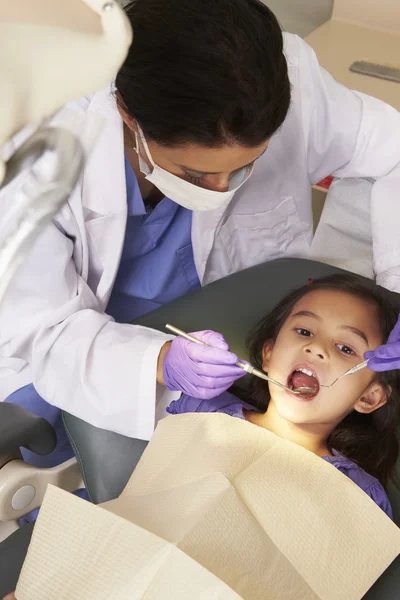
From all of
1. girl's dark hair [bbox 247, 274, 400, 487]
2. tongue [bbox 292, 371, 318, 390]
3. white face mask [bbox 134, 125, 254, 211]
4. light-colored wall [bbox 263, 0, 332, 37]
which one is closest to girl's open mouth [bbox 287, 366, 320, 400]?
tongue [bbox 292, 371, 318, 390]

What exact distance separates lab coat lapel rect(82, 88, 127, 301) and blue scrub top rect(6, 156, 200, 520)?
9 centimetres

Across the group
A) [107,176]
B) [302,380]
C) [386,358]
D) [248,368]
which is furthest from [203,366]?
[107,176]

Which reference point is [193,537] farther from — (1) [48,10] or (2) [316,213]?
(2) [316,213]

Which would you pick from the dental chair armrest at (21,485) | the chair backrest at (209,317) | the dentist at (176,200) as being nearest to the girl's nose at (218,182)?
the dentist at (176,200)

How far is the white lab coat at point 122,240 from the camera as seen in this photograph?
133 cm

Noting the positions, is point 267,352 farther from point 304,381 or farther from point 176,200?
point 176,200

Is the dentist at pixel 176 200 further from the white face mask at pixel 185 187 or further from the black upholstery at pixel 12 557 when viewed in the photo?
the black upholstery at pixel 12 557

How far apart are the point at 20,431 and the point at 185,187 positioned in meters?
0.51

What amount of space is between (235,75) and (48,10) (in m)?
0.65

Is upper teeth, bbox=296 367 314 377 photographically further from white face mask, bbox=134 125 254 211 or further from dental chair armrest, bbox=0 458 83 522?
dental chair armrest, bbox=0 458 83 522

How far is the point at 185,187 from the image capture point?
1219 millimetres

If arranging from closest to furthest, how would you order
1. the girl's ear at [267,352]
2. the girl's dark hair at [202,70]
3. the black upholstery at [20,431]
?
the girl's dark hair at [202,70], the black upholstery at [20,431], the girl's ear at [267,352]

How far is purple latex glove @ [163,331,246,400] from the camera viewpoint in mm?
1234

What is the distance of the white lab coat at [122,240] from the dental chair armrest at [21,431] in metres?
0.13
